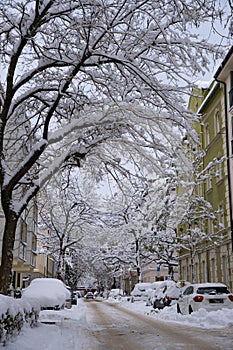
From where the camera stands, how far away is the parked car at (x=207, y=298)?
17794 millimetres

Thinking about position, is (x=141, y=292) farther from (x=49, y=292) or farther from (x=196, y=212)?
(x=49, y=292)

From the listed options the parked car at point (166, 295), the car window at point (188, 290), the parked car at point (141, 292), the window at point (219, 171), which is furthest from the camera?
the parked car at point (141, 292)

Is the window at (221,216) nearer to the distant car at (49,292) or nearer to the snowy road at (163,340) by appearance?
the distant car at (49,292)

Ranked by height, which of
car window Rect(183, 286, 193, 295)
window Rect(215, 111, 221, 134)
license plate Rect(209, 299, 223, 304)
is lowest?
license plate Rect(209, 299, 223, 304)

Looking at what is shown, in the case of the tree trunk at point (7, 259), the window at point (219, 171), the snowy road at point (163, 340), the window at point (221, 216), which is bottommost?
the snowy road at point (163, 340)

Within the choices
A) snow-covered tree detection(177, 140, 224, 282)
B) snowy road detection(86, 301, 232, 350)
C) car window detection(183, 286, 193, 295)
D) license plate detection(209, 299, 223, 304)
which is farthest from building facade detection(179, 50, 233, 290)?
snowy road detection(86, 301, 232, 350)

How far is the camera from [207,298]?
1786 cm

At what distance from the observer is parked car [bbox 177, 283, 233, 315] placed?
17.8 m

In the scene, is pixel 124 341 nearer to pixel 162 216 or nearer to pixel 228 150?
pixel 228 150

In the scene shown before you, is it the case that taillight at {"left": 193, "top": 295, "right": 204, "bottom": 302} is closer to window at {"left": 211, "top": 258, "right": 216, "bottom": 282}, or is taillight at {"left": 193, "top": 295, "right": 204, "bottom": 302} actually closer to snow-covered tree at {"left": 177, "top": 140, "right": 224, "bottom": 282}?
snow-covered tree at {"left": 177, "top": 140, "right": 224, "bottom": 282}

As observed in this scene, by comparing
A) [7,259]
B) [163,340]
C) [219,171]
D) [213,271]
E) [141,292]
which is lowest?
[163,340]

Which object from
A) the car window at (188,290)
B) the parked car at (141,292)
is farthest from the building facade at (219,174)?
the car window at (188,290)

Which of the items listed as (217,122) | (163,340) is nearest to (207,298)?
(163,340)

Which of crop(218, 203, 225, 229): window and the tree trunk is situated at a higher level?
crop(218, 203, 225, 229): window
